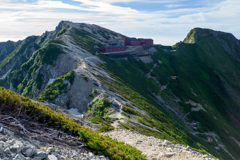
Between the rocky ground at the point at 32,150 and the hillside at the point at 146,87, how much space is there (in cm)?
1892

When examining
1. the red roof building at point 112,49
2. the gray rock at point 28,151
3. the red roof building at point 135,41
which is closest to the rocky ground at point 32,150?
the gray rock at point 28,151

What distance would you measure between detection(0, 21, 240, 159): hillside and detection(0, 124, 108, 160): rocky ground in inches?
745

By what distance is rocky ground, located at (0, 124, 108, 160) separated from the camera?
9.91 meters

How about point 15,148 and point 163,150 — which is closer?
point 15,148

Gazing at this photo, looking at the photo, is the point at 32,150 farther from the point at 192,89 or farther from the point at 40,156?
the point at 192,89

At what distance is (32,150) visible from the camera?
10.6m

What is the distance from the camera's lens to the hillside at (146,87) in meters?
51.9

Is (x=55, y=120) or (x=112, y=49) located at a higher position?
(x=112, y=49)

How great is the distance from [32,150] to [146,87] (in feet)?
305

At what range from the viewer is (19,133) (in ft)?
42.7

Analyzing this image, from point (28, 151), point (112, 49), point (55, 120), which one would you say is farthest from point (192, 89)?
point (28, 151)

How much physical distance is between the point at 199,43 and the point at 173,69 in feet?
249

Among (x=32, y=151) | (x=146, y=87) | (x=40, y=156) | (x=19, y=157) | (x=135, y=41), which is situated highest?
(x=135, y=41)

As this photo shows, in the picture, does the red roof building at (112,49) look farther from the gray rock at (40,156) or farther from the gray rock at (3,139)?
the gray rock at (40,156)
